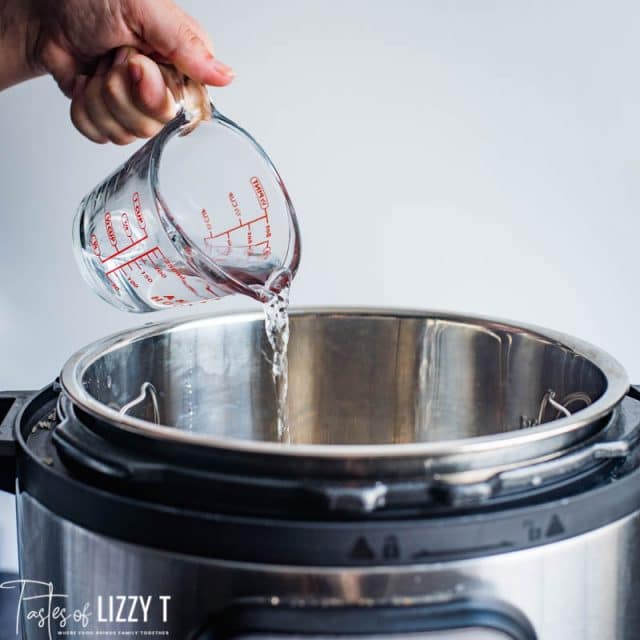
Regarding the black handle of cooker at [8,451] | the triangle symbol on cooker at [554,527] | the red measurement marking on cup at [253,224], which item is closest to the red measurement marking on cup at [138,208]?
the red measurement marking on cup at [253,224]

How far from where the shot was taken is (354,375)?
1.12 metres

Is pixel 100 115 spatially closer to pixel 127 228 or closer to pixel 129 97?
pixel 129 97

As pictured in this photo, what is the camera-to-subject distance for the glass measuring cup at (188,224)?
0.86 m

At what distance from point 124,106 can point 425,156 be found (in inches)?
20.8

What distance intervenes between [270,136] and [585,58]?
0.49m

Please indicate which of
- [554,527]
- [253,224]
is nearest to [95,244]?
[253,224]

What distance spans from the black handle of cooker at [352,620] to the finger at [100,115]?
2.20 ft

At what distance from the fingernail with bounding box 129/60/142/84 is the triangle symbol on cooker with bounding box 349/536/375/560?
589 millimetres

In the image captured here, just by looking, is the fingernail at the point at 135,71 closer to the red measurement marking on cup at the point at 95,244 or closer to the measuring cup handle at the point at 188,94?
the measuring cup handle at the point at 188,94

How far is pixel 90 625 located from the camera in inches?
27.6

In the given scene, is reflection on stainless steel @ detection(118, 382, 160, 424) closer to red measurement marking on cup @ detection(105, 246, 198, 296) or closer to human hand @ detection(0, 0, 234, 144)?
red measurement marking on cup @ detection(105, 246, 198, 296)

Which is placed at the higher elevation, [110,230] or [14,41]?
[14,41]

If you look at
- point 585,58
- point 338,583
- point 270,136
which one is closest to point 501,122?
point 585,58

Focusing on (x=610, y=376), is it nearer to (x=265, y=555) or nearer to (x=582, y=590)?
(x=582, y=590)
